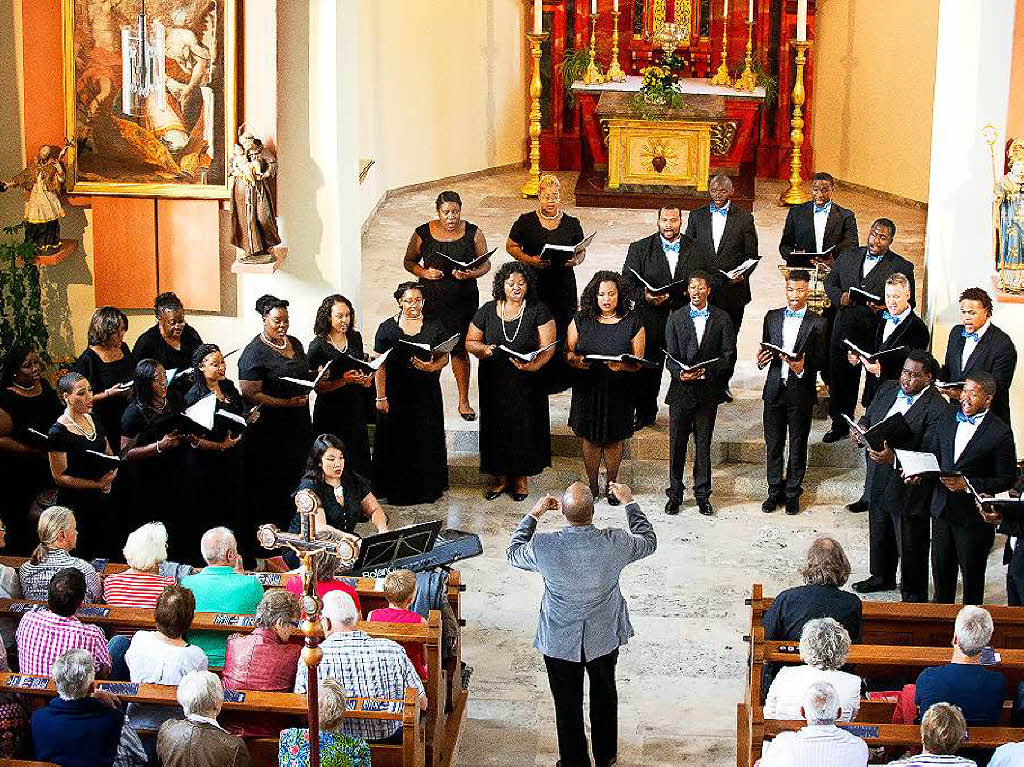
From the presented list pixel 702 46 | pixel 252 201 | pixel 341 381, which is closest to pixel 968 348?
pixel 341 381

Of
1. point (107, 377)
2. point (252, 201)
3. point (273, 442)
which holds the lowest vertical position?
point (273, 442)

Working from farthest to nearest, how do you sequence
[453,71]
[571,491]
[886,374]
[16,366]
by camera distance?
[453,71] → [886,374] → [16,366] → [571,491]

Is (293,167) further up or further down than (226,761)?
further up

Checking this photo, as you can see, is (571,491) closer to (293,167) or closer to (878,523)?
(878,523)

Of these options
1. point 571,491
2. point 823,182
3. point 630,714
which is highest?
point 823,182

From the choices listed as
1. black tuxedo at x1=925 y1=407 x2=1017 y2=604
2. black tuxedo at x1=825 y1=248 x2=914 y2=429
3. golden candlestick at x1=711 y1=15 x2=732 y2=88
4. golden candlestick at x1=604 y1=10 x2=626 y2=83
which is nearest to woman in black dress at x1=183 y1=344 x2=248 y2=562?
black tuxedo at x1=925 y1=407 x2=1017 y2=604

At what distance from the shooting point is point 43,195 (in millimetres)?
11266

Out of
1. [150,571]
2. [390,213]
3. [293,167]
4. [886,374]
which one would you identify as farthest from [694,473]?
[390,213]

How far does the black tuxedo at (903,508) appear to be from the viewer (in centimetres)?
920

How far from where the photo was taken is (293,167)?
456 inches

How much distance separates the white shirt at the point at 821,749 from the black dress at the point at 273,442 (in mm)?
4378

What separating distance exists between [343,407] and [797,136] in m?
8.57

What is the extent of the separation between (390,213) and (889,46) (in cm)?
553

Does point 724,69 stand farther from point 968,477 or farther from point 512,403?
point 968,477
